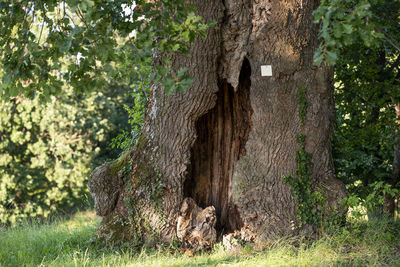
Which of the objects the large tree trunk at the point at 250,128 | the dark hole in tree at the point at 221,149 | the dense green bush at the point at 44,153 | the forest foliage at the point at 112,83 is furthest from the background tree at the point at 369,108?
the dense green bush at the point at 44,153

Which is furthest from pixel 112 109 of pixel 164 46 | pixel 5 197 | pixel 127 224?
pixel 164 46

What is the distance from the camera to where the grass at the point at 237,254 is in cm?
479

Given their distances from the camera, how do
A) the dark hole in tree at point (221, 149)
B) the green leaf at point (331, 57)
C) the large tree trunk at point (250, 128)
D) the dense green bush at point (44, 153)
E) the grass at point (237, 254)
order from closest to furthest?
the green leaf at point (331, 57) → the grass at point (237, 254) → the large tree trunk at point (250, 128) → the dark hole in tree at point (221, 149) → the dense green bush at point (44, 153)

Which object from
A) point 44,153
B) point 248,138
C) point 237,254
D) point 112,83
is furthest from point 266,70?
point 112,83

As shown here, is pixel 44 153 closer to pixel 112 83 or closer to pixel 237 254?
pixel 112 83

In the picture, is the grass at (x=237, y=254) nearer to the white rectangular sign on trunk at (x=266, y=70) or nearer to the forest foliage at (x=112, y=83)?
the forest foliage at (x=112, y=83)

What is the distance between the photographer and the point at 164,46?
342 centimetres

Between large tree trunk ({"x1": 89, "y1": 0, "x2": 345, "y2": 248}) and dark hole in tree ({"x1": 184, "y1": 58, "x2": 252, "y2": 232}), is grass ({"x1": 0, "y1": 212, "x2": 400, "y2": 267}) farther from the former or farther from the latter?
dark hole in tree ({"x1": 184, "y1": 58, "x2": 252, "y2": 232})

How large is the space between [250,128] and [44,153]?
799cm

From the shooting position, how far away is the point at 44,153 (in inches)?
476

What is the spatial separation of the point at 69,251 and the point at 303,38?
3836mm

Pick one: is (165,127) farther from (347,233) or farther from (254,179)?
(347,233)

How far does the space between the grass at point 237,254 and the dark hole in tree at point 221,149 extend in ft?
2.32

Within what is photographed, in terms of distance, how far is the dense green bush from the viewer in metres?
11.6
